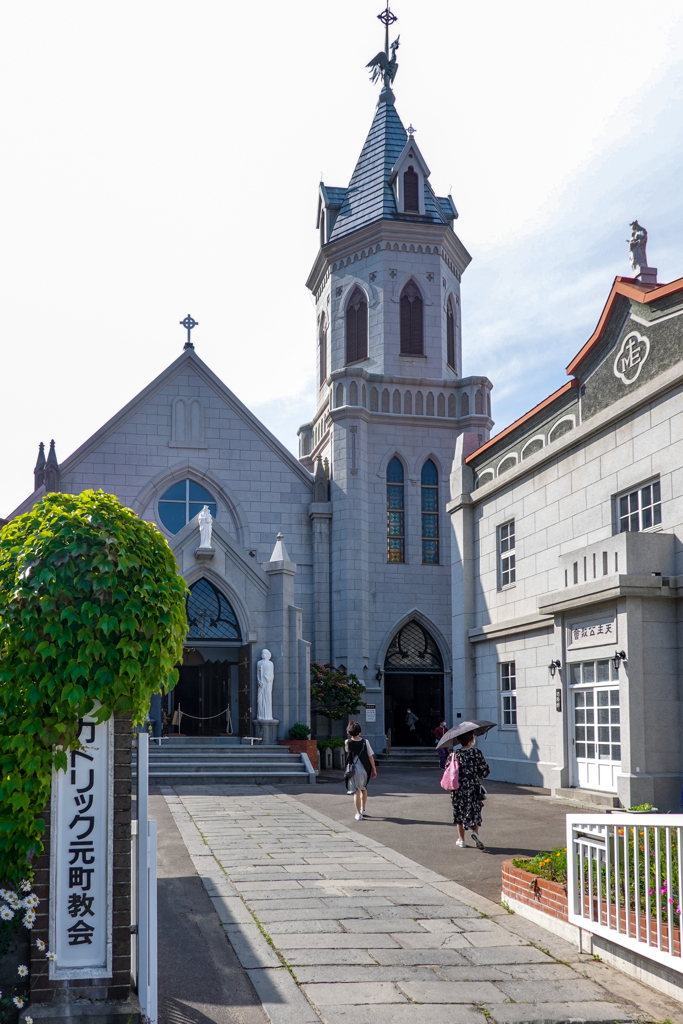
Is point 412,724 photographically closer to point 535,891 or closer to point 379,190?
point 379,190

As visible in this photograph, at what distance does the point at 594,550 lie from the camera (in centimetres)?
1728

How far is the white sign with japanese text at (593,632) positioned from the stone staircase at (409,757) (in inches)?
445

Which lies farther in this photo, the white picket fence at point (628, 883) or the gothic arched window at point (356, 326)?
the gothic arched window at point (356, 326)

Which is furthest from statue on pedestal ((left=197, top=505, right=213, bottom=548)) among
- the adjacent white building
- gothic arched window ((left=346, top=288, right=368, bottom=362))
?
gothic arched window ((left=346, top=288, right=368, bottom=362))

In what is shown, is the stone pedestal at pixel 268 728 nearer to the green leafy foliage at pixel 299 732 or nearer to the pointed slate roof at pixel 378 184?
the green leafy foliage at pixel 299 732

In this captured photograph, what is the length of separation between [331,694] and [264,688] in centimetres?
382

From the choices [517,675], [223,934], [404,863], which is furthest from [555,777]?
[223,934]

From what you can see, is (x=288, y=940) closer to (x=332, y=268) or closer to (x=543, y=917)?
(x=543, y=917)

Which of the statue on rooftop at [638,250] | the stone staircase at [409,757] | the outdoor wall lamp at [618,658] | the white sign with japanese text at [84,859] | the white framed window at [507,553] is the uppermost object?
the statue on rooftop at [638,250]

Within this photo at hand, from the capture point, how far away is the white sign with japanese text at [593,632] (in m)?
16.8

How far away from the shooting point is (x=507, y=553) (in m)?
23.2

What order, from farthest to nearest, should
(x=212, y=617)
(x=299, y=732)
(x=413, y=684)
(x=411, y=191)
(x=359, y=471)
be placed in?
(x=411, y=191) → (x=413, y=684) → (x=359, y=471) → (x=212, y=617) → (x=299, y=732)

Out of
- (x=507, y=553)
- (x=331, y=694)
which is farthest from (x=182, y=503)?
(x=507, y=553)

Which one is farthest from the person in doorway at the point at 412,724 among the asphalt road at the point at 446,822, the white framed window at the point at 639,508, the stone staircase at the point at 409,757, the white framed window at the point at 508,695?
the white framed window at the point at 639,508
